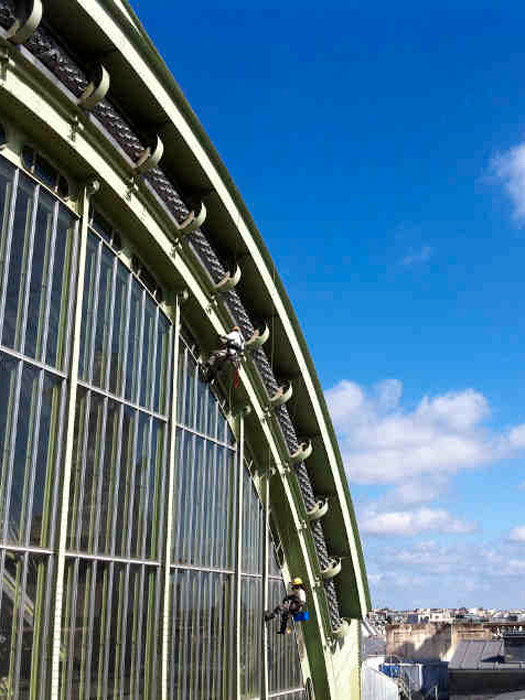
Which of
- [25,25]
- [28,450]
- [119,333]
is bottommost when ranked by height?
[28,450]

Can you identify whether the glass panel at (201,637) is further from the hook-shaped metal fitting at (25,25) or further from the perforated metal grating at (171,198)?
the hook-shaped metal fitting at (25,25)

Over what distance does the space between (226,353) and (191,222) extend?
10.4 feet

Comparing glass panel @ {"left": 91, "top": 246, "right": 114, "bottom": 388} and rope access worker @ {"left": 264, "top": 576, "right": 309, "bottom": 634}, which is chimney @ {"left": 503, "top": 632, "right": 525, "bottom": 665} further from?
glass panel @ {"left": 91, "top": 246, "right": 114, "bottom": 388}

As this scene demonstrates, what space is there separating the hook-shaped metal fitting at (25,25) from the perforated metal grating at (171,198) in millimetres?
194

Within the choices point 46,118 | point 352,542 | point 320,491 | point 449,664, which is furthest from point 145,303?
point 449,664

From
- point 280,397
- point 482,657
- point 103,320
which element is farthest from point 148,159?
point 482,657

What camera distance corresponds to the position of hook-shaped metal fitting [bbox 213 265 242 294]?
66.6ft

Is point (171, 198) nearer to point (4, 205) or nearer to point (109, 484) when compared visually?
point (4, 205)

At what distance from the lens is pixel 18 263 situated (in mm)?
13891

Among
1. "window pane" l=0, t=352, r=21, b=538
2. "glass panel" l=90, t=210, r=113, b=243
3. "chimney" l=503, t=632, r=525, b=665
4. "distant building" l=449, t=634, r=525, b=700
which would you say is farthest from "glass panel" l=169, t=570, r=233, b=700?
"chimney" l=503, t=632, r=525, b=665

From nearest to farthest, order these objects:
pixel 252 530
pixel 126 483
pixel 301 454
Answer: pixel 126 483, pixel 252 530, pixel 301 454

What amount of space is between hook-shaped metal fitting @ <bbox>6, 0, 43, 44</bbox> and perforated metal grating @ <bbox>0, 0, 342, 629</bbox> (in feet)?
0.64

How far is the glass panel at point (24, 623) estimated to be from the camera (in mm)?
12781

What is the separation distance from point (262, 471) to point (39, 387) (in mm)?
10690
